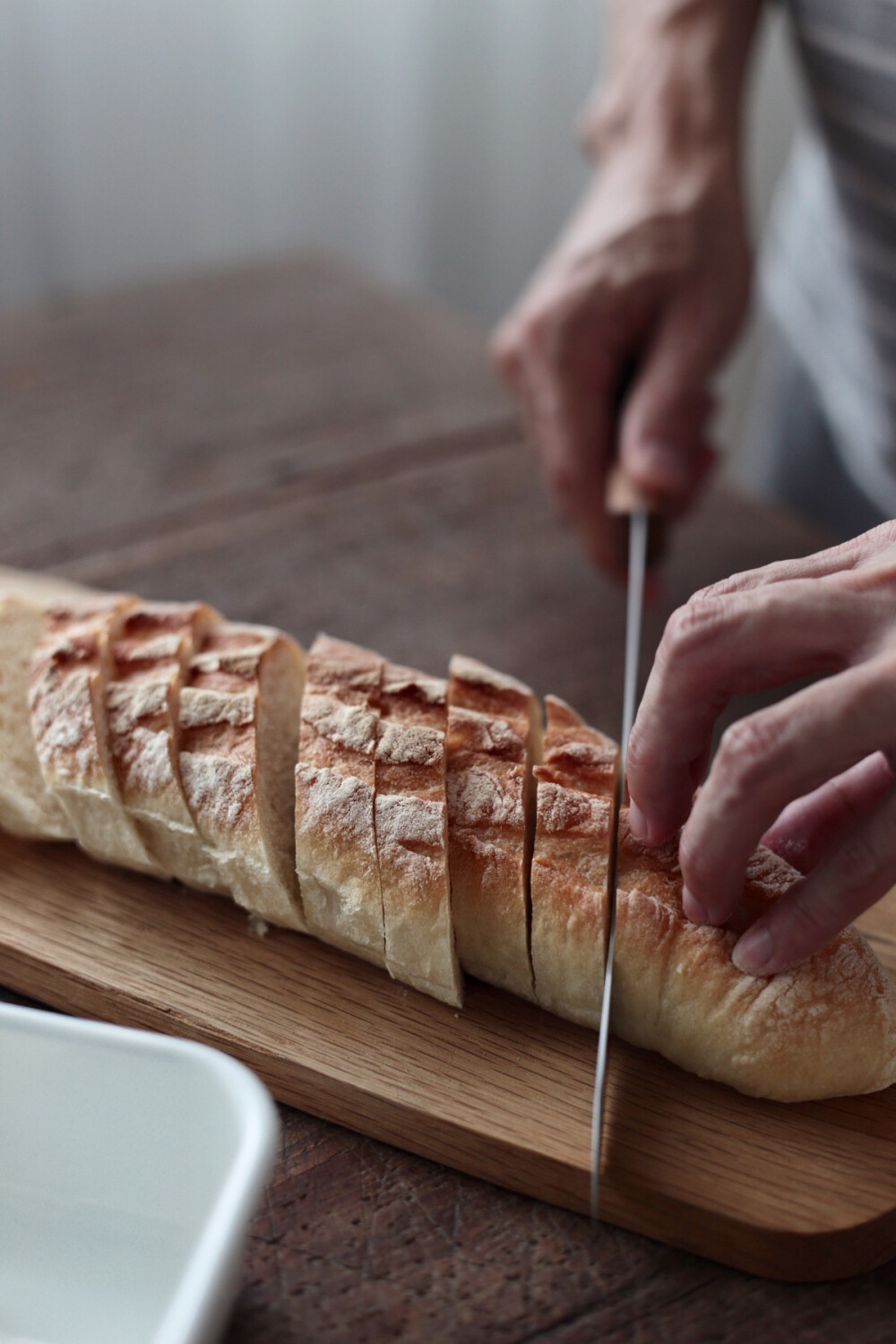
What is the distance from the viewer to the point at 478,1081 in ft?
4.00

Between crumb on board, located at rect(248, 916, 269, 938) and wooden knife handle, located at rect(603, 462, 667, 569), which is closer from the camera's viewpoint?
crumb on board, located at rect(248, 916, 269, 938)

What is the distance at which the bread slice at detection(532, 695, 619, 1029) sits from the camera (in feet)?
3.99

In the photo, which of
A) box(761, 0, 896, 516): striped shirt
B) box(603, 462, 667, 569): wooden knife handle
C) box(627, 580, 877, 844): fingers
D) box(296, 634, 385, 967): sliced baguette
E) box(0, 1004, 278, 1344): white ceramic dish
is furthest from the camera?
box(761, 0, 896, 516): striped shirt

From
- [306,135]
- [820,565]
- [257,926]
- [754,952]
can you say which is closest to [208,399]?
[257,926]

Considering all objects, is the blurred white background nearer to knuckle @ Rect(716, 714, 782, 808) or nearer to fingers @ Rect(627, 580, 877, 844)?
fingers @ Rect(627, 580, 877, 844)

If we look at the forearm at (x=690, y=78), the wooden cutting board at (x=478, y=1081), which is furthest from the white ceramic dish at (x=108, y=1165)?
the forearm at (x=690, y=78)

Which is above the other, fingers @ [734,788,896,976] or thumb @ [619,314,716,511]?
thumb @ [619,314,716,511]

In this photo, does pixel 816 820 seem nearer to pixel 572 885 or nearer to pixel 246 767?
pixel 572 885

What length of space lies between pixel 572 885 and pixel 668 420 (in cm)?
107

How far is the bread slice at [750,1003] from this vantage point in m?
1.16

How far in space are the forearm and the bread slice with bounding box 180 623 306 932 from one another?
1.33 meters

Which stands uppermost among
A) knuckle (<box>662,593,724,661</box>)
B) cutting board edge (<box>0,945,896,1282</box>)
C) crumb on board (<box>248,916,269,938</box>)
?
knuckle (<box>662,593,724,661</box>)

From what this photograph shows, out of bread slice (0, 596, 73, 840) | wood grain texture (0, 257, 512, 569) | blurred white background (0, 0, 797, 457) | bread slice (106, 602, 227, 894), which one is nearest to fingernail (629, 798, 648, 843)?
bread slice (106, 602, 227, 894)

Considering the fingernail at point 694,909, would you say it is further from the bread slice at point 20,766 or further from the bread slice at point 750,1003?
the bread slice at point 20,766
